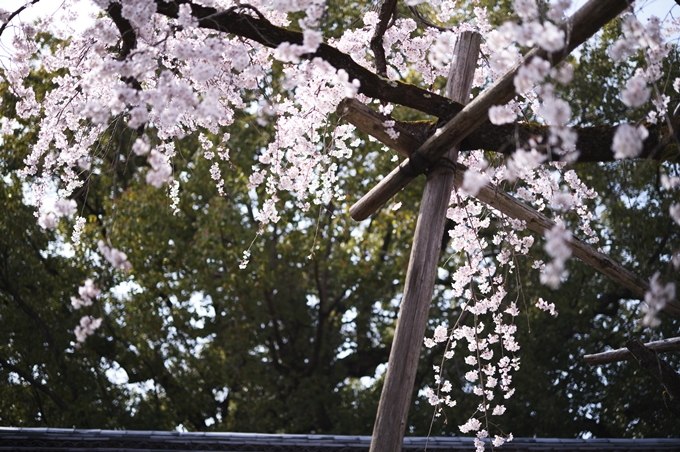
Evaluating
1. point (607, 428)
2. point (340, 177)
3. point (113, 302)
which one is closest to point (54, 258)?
point (113, 302)

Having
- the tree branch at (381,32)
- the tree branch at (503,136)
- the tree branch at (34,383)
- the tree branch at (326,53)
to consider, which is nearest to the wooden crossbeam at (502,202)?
the tree branch at (503,136)

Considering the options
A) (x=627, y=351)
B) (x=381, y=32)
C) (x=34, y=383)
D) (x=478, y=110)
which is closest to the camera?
(x=478, y=110)

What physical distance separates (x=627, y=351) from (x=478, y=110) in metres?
1.64

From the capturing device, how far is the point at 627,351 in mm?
3365

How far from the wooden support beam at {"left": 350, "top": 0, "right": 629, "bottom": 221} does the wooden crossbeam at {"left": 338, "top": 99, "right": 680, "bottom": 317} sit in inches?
3.7

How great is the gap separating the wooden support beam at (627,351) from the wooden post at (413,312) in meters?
1.11

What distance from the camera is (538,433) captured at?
23.4 ft

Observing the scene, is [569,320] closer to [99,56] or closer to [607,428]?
[607,428]

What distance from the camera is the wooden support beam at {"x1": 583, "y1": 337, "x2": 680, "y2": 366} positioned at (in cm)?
327

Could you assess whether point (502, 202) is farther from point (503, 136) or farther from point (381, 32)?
point (381, 32)

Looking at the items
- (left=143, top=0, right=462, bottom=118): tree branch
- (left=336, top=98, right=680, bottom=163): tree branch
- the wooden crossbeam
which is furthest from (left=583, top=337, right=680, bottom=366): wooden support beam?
(left=143, top=0, right=462, bottom=118): tree branch

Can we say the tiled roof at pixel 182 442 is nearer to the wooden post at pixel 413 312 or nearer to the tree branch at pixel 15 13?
the wooden post at pixel 413 312

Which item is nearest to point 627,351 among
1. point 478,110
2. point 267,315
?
point 478,110

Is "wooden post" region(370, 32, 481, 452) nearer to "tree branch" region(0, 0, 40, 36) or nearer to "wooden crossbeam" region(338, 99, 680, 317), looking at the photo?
"wooden crossbeam" region(338, 99, 680, 317)
